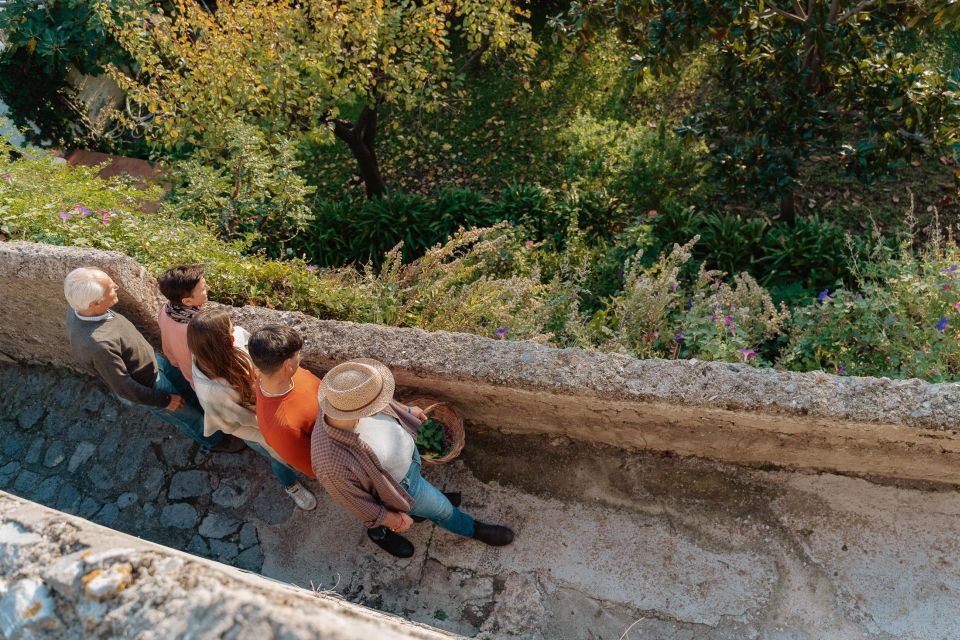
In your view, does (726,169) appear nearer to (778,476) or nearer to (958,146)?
(958,146)

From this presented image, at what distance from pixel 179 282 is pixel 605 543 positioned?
82.6 inches

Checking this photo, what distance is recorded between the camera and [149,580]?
70.1 inches

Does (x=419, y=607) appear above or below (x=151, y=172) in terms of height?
above

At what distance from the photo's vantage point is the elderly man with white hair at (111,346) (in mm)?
3314

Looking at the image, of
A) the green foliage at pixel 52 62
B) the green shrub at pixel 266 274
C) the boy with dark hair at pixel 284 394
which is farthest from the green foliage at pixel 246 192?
the green foliage at pixel 52 62

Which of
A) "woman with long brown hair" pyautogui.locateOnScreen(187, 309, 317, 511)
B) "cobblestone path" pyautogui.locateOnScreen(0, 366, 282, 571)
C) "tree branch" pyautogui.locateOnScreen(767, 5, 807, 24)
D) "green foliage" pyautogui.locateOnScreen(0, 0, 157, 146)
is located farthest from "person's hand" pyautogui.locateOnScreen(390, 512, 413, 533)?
"green foliage" pyautogui.locateOnScreen(0, 0, 157, 146)

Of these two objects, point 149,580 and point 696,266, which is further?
point 696,266

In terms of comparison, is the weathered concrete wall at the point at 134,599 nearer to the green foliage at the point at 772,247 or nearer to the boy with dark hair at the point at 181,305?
the boy with dark hair at the point at 181,305

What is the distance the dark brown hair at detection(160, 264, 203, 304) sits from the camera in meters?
3.38

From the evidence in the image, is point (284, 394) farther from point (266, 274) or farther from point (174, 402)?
point (266, 274)

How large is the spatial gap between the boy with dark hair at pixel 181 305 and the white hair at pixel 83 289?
0.25 metres

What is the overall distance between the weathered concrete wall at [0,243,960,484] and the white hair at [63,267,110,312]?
24 centimetres

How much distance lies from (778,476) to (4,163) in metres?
4.88

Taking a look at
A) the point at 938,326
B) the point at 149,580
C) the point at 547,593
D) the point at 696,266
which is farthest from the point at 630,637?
the point at 696,266
